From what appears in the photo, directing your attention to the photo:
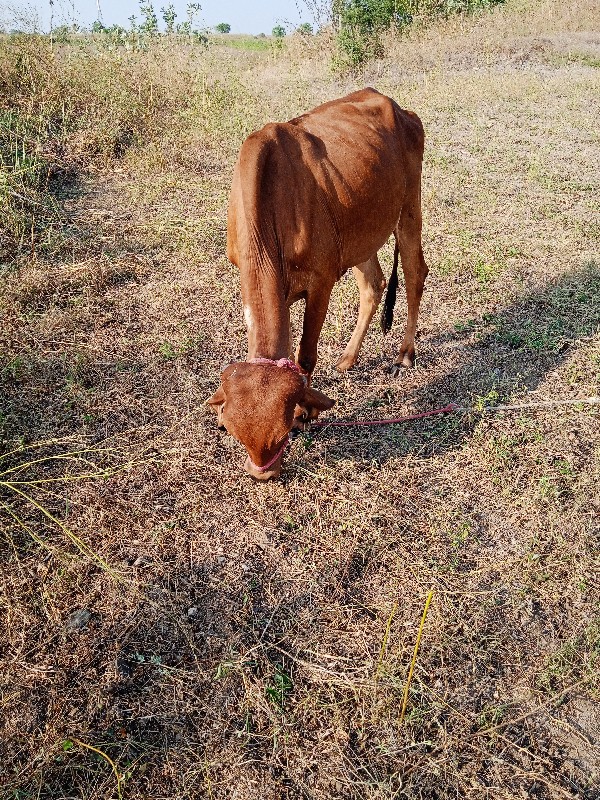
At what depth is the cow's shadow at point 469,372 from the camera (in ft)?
13.0

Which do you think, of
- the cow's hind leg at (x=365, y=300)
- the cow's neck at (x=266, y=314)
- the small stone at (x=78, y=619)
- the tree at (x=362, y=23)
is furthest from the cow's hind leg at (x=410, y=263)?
the tree at (x=362, y=23)

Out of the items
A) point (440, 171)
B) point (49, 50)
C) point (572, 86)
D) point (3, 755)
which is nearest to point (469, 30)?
point (572, 86)

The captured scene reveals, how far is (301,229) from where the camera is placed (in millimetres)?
3482

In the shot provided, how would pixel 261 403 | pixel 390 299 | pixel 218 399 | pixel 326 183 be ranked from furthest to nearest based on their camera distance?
pixel 390 299 → pixel 326 183 → pixel 218 399 → pixel 261 403

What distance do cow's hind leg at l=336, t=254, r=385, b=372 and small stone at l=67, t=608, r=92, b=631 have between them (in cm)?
252

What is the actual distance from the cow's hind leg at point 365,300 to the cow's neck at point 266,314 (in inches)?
57.3

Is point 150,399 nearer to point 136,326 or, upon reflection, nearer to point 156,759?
point 136,326

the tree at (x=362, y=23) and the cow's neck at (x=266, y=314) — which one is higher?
the tree at (x=362, y=23)

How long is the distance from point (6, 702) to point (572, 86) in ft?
41.4

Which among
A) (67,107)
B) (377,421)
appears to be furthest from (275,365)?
(67,107)

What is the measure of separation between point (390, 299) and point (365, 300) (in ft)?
0.77

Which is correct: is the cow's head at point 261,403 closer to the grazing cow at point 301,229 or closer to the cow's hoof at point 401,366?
the grazing cow at point 301,229

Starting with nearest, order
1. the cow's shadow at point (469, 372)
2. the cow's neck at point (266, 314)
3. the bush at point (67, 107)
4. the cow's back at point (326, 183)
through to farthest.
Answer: the cow's neck at point (266, 314) → the cow's back at point (326, 183) → the cow's shadow at point (469, 372) → the bush at point (67, 107)

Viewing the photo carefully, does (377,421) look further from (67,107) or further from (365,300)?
(67,107)
